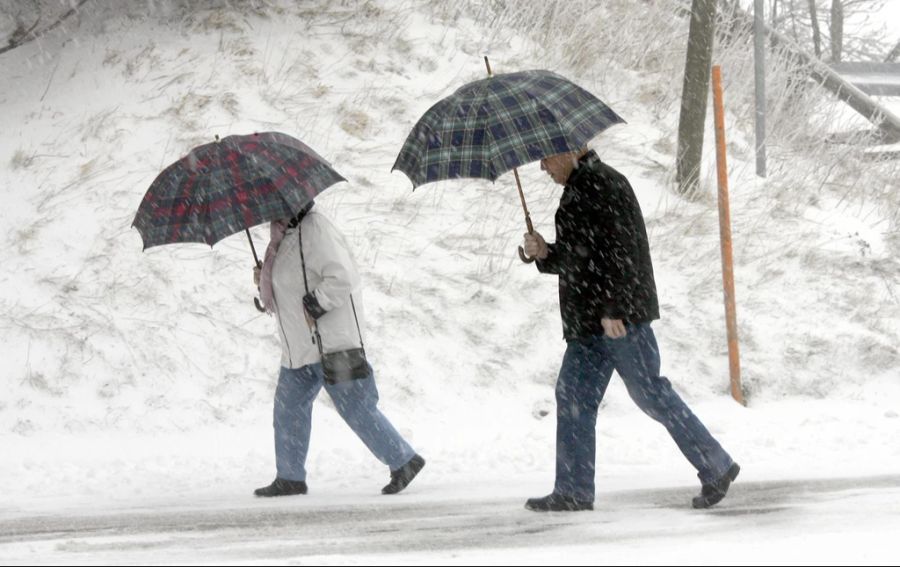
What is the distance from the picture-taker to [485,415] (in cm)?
922

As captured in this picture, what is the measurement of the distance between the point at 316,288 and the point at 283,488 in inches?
47.9

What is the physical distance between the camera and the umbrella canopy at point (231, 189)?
6.37 meters

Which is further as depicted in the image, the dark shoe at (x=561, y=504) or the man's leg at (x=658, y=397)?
the dark shoe at (x=561, y=504)

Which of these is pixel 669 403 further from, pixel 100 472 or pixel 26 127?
pixel 26 127

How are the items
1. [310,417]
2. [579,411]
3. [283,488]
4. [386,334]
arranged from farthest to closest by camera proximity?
[386,334] → [283,488] → [310,417] → [579,411]

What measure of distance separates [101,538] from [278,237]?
1.78 meters

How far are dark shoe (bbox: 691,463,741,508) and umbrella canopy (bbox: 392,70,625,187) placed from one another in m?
1.72

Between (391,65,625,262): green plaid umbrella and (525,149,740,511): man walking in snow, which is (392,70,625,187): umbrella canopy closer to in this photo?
(391,65,625,262): green plaid umbrella

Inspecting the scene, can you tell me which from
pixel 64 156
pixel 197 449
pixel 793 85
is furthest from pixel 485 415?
pixel 793 85

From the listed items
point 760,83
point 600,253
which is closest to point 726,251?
point 760,83

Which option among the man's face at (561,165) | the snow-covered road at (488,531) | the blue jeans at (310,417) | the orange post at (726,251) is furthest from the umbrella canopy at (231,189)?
the orange post at (726,251)

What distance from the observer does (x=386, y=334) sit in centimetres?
992

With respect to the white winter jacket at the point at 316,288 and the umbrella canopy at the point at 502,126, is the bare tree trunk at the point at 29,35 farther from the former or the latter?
the umbrella canopy at the point at 502,126

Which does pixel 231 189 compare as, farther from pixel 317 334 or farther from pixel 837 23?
pixel 837 23
